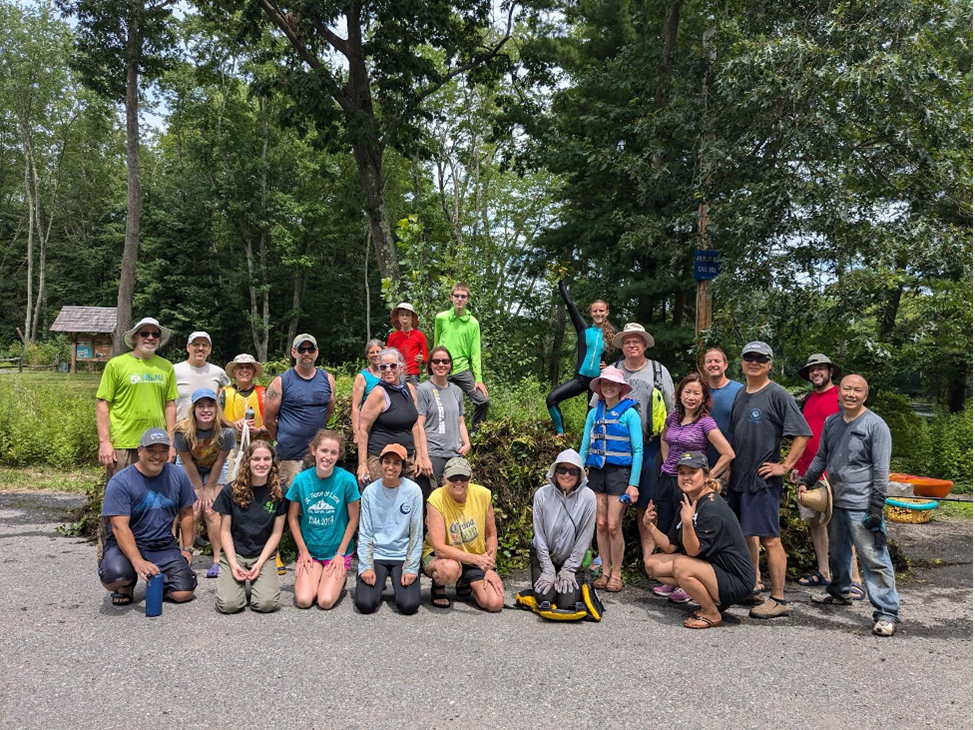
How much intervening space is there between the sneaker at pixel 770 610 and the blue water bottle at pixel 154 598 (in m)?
4.33

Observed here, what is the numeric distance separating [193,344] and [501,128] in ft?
44.1

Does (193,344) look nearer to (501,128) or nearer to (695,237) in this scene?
(695,237)

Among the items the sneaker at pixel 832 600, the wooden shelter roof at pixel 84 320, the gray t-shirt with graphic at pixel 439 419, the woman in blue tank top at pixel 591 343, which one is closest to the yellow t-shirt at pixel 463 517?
the gray t-shirt with graphic at pixel 439 419

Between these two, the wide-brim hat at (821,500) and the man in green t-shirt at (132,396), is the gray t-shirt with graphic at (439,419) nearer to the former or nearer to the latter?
the man in green t-shirt at (132,396)

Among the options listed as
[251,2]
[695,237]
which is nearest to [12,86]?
[251,2]

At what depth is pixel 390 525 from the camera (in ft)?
17.1

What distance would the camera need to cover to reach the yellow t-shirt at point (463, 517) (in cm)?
527

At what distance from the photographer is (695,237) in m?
11.3

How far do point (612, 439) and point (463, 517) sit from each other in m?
1.36

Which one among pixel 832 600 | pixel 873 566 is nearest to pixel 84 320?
A: pixel 832 600

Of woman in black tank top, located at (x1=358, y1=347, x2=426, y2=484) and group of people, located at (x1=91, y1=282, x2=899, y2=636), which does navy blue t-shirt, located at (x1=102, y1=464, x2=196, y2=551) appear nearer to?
group of people, located at (x1=91, y1=282, x2=899, y2=636)

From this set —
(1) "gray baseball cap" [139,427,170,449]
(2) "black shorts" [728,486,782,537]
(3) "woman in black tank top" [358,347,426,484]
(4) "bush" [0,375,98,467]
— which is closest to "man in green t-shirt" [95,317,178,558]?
(1) "gray baseball cap" [139,427,170,449]

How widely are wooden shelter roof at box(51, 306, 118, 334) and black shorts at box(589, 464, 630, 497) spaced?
119 ft

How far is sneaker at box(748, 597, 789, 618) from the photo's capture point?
5137 millimetres
